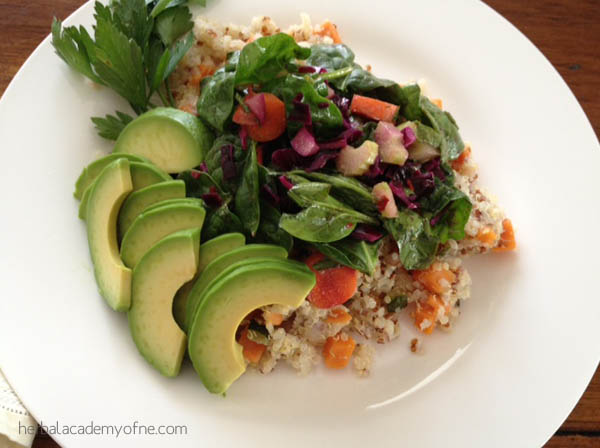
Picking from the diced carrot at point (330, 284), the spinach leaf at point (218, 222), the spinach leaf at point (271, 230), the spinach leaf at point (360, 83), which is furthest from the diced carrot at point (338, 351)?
the spinach leaf at point (360, 83)

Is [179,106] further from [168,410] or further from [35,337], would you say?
[168,410]

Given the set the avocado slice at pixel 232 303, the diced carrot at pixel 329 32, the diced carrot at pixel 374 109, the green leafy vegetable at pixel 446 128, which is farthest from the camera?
the diced carrot at pixel 329 32

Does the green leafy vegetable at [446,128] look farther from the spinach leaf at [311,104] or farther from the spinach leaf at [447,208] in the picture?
the spinach leaf at [311,104]

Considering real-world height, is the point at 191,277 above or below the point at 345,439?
above

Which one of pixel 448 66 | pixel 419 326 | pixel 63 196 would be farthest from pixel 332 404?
pixel 448 66

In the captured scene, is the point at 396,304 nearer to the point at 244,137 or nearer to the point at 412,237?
the point at 412,237

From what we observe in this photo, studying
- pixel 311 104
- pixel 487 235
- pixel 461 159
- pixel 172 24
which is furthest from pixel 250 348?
pixel 172 24
